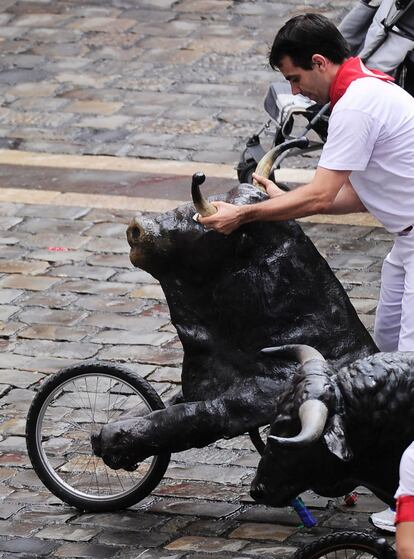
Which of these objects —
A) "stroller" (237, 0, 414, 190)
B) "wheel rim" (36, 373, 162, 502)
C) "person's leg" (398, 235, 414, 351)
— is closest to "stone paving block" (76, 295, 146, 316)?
"stroller" (237, 0, 414, 190)

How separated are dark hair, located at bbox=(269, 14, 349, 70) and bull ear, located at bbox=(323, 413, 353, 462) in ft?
5.80

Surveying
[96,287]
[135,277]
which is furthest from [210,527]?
[135,277]

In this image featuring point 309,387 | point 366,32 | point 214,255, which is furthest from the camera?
point 366,32

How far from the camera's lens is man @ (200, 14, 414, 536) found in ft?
19.5

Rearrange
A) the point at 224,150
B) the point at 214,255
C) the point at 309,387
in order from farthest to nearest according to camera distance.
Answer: the point at 224,150 < the point at 214,255 < the point at 309,387

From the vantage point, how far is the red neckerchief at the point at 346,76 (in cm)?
602

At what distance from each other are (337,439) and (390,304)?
1627 mm

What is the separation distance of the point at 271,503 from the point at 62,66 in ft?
30.6

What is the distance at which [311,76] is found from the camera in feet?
20.1

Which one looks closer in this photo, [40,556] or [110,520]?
[40,556]

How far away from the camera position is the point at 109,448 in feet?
20.9

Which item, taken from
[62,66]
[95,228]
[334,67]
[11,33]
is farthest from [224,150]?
[334,67]

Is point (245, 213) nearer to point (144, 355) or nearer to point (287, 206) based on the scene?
point (287, 206)

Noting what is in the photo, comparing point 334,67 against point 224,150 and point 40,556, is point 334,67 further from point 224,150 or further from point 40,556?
point 224,150
